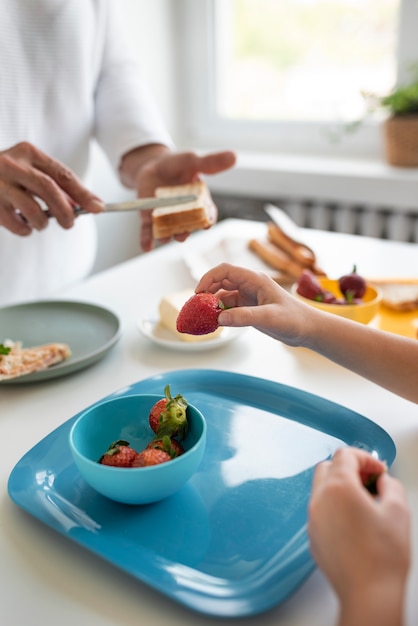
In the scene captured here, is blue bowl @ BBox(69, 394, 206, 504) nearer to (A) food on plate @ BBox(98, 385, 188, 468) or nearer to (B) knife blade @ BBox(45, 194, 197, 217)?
(A) food on plate @ BBox(98, 385, 188, 468)

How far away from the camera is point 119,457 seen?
25.9 inches

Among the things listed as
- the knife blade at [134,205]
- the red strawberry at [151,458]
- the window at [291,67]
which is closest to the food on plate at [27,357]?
the knife blade at [134,205]

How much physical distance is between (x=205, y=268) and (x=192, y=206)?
188 millimetres

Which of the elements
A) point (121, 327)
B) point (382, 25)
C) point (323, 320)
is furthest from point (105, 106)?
point (382, 25)

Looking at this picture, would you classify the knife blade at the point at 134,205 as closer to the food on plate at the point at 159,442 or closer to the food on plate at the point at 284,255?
the food on plate at the point at 284,255

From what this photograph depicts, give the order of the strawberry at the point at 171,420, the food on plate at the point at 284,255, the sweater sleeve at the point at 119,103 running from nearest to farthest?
the strawberry at the point at 171,420 → the food on plate at the point at 284,255 → the sweater sleeve at the point at 119,103

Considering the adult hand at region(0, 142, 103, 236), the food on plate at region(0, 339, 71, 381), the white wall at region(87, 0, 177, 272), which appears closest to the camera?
the food on plate at region(0, 339, 71, 381)

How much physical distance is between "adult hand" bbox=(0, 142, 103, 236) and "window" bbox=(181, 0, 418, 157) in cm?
167

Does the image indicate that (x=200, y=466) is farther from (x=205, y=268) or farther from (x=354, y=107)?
(x=354, y=107)

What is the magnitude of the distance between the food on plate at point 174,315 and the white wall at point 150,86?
1.48 meters

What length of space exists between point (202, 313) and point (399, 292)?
0.63 meters

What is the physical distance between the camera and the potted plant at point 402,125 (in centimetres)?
216

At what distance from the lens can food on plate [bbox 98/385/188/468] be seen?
654 mm

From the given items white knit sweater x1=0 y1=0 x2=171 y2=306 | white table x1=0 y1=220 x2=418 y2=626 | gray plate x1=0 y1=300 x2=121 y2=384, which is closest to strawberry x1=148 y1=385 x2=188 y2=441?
white table x1=0 y1=220 x2=418 y2=626
